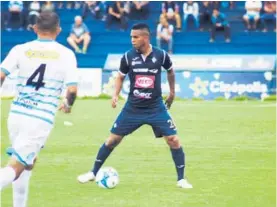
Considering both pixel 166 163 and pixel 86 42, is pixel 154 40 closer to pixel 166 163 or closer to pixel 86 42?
pixel 86 42

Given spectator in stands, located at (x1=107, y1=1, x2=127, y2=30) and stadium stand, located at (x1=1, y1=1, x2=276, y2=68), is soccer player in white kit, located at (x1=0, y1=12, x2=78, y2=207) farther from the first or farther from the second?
spectator in stands, located at (x1=107, y1=1, x2=127, y2=30)

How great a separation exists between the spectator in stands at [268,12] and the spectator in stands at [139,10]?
14.9 feet

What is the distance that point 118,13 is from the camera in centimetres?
3622

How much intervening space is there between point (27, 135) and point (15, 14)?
95.6 feet

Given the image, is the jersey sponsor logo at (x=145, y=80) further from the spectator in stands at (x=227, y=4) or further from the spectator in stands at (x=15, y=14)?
the spectator in stands at (x=15, y=14)

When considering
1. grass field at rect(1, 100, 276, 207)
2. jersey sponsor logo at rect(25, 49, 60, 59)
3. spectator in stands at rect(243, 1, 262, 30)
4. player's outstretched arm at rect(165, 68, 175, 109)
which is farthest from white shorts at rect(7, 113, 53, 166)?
spectator in stands at rect(243, 1, 262, 30)

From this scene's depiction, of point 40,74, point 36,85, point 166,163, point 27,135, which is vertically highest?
point 40,74

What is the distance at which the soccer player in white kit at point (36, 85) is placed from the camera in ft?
28.8

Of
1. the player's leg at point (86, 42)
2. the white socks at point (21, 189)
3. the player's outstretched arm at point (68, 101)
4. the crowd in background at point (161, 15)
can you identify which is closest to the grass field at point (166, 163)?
the white socks at point (21, 189)

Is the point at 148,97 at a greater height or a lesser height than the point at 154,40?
greater

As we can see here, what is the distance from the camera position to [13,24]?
37.7 meters

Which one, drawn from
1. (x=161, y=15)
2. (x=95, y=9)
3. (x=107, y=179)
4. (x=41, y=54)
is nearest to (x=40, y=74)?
(x=41, y=54)

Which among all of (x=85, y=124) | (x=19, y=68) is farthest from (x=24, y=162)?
(x=85, y=124)

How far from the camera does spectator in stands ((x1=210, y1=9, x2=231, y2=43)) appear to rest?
3469 cm
